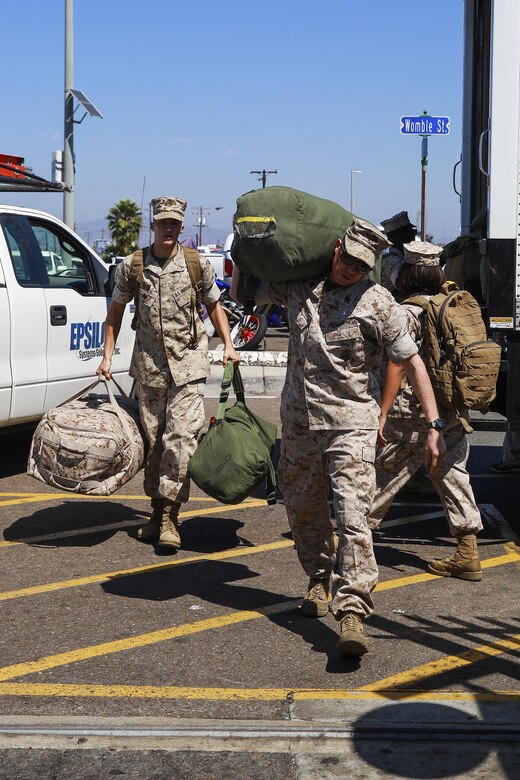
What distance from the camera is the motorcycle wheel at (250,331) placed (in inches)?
725

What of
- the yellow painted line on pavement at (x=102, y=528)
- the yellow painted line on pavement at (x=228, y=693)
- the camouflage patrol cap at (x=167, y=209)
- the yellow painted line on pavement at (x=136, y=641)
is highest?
the camouflage patrol cap at (x=167, y=209)

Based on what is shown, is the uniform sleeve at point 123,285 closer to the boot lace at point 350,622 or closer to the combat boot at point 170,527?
the combat boot at point 170,527

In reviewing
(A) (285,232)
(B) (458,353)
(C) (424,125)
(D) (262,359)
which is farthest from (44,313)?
(D) (262,359)

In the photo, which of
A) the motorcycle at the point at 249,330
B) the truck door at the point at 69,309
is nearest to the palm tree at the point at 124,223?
the motorcycle at the point at 249,330

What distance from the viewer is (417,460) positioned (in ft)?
20.4

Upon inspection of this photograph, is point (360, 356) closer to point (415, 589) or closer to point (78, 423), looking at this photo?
point (415, 589)

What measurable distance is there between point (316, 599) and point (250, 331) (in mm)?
13373

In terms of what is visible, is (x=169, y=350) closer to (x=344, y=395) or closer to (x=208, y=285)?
(x=208, y=285)

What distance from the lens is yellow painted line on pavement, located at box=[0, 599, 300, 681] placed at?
4.62 metres

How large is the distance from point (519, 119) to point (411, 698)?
3.37 m

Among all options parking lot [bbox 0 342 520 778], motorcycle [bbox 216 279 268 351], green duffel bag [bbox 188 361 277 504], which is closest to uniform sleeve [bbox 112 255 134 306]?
green duffel bag [bbox 188 361 277 504]

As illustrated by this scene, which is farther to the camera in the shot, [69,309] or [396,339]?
[69,309]

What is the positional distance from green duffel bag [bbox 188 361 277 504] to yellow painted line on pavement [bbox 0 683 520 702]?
1.33 meters

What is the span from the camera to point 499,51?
6.16 m
